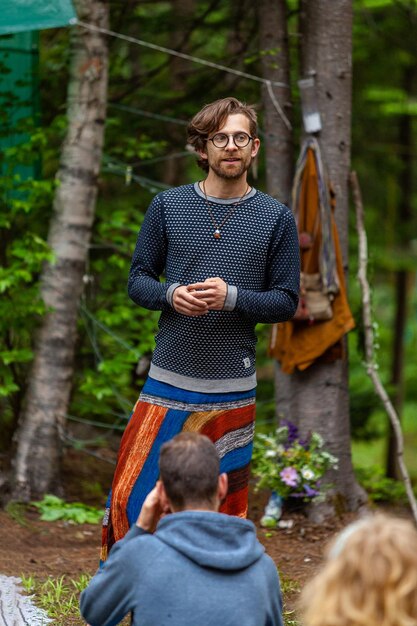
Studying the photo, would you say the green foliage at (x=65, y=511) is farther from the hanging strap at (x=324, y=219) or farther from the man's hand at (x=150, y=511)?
the man's hand at (x=150, y=511)

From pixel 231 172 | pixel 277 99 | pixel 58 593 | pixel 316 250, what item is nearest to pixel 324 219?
pixel 316 250

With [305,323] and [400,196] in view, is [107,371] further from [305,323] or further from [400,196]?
[400,196]

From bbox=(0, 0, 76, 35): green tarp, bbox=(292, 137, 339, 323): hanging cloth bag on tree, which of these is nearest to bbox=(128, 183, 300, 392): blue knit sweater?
bbox=(292, 137, 339, 323): hanging cloth bag on tree

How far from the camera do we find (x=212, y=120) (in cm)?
337

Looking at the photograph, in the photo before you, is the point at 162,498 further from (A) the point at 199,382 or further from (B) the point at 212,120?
(B) the point at 212,120

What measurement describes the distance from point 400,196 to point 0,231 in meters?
7.53

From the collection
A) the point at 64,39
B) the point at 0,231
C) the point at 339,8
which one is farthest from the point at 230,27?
the point at 0,231

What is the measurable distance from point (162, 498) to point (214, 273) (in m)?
0.99

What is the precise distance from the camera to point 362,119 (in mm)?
10500

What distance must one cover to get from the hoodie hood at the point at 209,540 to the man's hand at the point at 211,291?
906 mm

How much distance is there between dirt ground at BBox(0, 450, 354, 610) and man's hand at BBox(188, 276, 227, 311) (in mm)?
1807

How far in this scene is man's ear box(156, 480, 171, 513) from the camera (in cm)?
262

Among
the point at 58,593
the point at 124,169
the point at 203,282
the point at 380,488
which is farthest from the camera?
the point at 380,488

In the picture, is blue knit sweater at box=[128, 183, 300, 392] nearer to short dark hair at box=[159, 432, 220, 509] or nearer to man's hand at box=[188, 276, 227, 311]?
man's hand at box=[188, 276, 227, 311]
